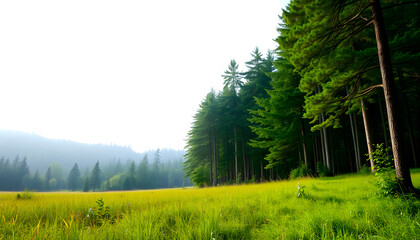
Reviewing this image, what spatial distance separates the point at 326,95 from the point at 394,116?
7.10 ft

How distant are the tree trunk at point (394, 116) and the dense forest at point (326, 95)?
19 millimetres

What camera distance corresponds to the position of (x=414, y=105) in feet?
54.7

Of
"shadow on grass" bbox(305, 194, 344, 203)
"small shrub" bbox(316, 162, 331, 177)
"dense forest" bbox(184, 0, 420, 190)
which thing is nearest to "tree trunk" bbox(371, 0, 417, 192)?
"dense forest" bbox(184, 0, 420, 190)

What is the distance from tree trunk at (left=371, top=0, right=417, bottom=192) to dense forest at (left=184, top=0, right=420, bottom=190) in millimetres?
19

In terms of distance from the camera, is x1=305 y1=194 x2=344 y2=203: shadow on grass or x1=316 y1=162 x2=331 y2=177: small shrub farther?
x1=316 y1=162 x2=331 y2=177: small shrub

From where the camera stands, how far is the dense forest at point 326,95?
5430 mm

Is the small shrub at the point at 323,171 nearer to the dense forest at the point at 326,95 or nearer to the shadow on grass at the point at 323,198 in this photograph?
the dense forest at the point at 326,95

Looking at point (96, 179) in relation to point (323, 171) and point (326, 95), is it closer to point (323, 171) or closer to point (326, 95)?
point (323, 171)

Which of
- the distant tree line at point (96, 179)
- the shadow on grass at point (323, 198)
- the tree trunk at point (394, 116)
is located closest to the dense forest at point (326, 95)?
the tree trunk at point (394, 116)

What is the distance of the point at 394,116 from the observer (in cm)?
424

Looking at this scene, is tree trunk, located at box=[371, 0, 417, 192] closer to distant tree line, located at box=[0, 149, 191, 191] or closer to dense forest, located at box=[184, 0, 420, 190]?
dense forest, located at box=[184, 0, 420, 190]

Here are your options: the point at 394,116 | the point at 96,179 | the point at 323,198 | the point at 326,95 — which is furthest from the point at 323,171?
the point at 96,179

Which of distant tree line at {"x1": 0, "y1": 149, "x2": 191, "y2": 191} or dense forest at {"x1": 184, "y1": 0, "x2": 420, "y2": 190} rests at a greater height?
dense forest at {"x1": 184, "y1": 0, "x2": 420, "y2": 190}

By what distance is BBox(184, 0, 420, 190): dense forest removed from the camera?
5430 millimetres
